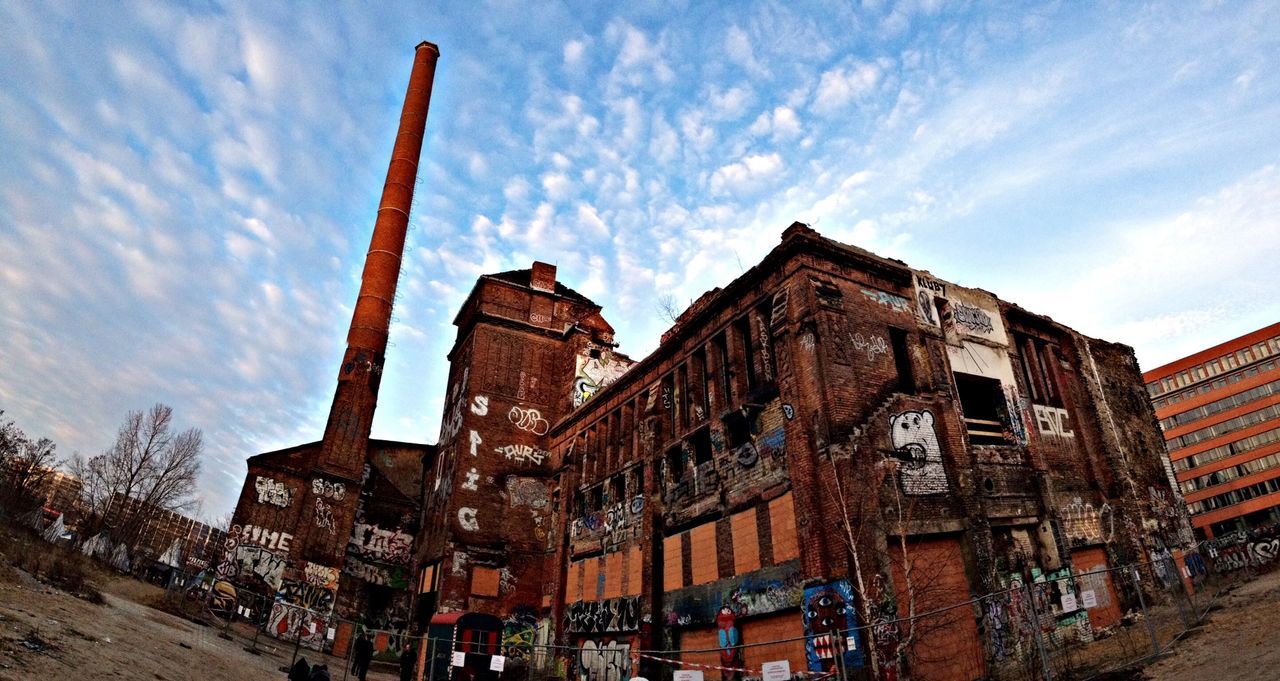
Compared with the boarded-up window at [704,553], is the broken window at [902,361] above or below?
above

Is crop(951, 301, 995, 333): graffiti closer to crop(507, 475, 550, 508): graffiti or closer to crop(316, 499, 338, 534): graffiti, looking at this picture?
crop(507, 475, 550, 508): graffiti

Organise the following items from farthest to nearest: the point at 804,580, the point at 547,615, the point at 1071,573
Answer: the point at 547,615
the point at 1071,573
the point at 804,580

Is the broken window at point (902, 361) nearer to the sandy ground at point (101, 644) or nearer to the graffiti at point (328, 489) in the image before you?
the sandy ground at point (101, 644)

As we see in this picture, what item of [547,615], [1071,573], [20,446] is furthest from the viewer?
[20,446]

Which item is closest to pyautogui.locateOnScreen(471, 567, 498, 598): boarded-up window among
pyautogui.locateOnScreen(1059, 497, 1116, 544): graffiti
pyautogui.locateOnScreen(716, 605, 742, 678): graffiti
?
pyautogui.locateOnScreen(716, 605, 742, 678): graffiti

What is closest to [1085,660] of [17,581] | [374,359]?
[17,581]

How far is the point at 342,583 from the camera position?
3066 centimetres

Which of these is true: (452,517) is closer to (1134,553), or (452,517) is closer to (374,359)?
(374,359)

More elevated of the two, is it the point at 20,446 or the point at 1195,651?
the point at 20,446

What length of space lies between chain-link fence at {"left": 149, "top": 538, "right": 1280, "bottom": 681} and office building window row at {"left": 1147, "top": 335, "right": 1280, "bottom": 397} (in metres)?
50.2

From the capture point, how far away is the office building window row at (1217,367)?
59.7 m

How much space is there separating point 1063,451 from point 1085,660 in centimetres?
691

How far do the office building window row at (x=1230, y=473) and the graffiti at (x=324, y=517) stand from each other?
75.6 m

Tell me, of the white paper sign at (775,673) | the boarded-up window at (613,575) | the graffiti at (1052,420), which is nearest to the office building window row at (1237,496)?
the graffiti at (1052,420)
